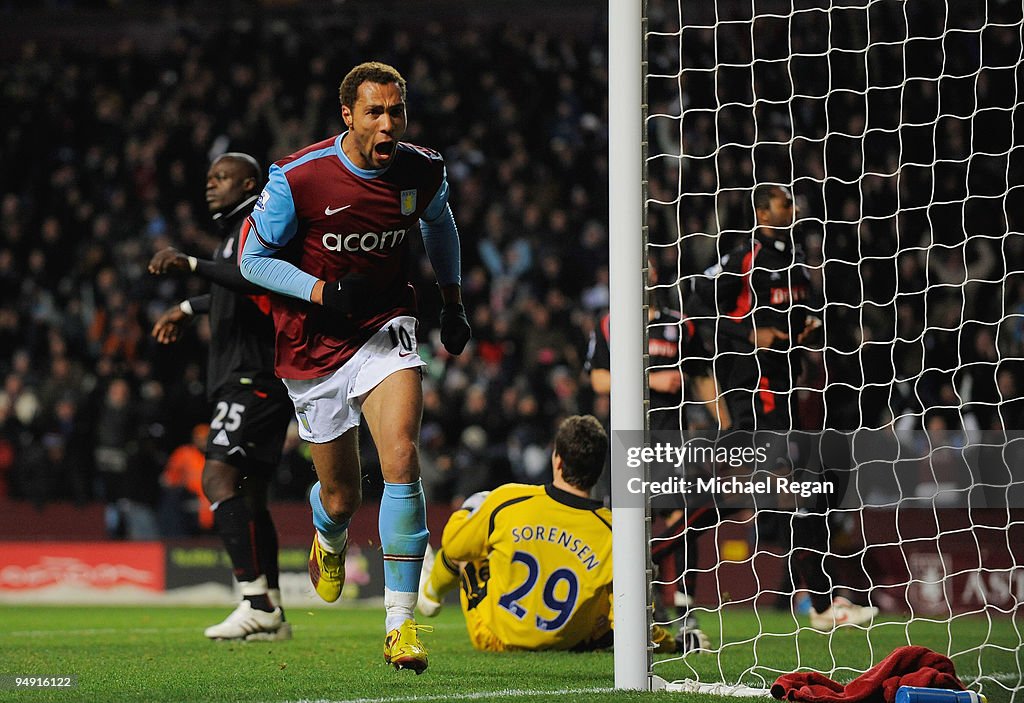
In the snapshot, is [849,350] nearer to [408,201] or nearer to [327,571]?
[327,571]

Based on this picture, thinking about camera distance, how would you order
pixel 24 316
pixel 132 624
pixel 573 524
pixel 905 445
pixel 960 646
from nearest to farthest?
pixel 573 524 → pixel 960 646 → pixel 132 624 → pixel 905 445 → pixel 24 316

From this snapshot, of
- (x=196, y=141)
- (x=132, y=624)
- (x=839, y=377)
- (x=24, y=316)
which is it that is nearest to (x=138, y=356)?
(x=24, y=316)

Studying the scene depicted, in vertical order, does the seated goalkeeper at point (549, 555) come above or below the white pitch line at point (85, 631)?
above

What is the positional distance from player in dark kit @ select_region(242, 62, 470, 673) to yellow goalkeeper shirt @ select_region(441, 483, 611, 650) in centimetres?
81

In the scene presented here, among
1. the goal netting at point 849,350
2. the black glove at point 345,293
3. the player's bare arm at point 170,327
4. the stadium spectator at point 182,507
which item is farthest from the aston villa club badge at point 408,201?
the stadium spectator at point 182,507

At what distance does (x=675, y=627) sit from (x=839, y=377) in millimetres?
3888

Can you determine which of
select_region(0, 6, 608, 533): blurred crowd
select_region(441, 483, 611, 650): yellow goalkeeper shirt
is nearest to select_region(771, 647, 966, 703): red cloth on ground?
select_region(441, 483, 611, 650): yellow goalkeeper shirt

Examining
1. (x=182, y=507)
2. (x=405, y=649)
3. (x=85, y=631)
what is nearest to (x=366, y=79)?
(x=405, y=649)

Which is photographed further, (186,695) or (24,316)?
(24,316)

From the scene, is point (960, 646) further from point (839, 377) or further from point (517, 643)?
point (839, 377)

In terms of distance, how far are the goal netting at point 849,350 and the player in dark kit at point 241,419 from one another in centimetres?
198

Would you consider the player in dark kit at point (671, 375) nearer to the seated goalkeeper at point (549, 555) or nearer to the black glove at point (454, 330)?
the seated goalkeeper at point (549, 555)

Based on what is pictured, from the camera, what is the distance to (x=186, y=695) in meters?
4.42

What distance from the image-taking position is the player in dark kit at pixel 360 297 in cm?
480
